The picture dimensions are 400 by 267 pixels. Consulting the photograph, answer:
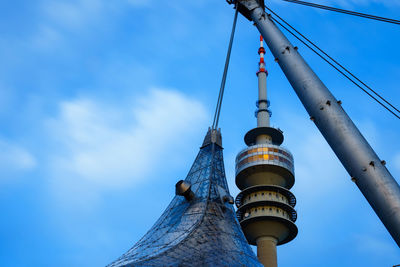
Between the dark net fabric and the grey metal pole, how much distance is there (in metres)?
21.4

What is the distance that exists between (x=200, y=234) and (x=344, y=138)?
26.5 metres

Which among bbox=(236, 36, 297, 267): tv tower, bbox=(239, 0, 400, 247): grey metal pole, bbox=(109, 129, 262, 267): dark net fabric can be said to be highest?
bbox=(236, 36, 297, 267): tv tower

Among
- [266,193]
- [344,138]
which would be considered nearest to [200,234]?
[266,193]

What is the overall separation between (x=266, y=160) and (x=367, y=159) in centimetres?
5051

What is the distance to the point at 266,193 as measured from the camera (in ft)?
187

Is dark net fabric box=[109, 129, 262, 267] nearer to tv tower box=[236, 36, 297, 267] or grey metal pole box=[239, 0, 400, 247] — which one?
tv tower box=[236, 36, 297, 267]

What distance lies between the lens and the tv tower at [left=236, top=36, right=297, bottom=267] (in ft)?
184

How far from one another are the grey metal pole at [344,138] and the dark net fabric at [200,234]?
2138 centimetres

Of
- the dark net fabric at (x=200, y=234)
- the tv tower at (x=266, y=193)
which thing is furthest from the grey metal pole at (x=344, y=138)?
the tv tower at (x=266, y=193)

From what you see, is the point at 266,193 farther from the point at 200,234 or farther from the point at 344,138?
the point at 344,138

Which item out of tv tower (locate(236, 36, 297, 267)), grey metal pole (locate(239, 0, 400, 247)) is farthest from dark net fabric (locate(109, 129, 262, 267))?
grey metal pole (locate(239, 0, 400, 247))

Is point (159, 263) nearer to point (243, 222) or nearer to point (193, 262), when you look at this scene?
point (193, 262)

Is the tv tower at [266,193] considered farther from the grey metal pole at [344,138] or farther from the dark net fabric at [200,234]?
the grey metal pole at [344,138]

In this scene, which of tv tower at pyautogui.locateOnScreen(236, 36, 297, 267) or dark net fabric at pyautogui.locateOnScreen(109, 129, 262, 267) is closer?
dark net fabric at pyautogui.locateOnScreen(109, 129, 262, 267)
